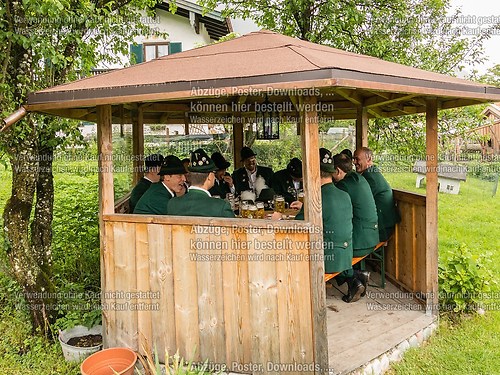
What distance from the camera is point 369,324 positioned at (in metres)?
4.38

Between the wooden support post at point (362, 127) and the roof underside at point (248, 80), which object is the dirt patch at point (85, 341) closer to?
the roof underside at point (248, 80)

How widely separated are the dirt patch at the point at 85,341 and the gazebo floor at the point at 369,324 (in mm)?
2304

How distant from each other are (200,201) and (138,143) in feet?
9.44

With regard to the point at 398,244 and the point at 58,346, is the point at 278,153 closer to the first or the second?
the point at 398,244

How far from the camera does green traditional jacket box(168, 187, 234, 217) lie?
3691mm

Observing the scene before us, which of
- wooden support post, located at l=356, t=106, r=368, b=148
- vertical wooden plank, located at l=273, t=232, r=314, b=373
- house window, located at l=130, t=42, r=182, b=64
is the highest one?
house window, located at l=130, t=42, r=182, b=64

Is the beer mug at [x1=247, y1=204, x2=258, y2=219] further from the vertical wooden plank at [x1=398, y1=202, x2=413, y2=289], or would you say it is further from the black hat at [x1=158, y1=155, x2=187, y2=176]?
the vertical wooden plank at [x1=398, y1=202, x2=413, y2=289]

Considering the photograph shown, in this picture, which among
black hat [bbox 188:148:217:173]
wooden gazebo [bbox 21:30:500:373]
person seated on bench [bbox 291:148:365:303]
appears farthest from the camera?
person seated on bench [bbox 291:148:365:303]

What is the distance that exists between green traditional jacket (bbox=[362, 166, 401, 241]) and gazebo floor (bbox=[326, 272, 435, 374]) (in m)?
0.70

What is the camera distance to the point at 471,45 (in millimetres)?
8648

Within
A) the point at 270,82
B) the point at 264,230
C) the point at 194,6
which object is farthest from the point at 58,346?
the point at 194,6

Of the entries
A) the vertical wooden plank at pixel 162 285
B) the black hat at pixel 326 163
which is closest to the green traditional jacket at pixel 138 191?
the vertical wooden plank at pixel 162 285

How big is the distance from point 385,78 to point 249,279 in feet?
5.74

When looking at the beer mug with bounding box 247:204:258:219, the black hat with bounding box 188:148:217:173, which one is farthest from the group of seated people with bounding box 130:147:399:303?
the beer mug with bounding box 247:204:258:219
